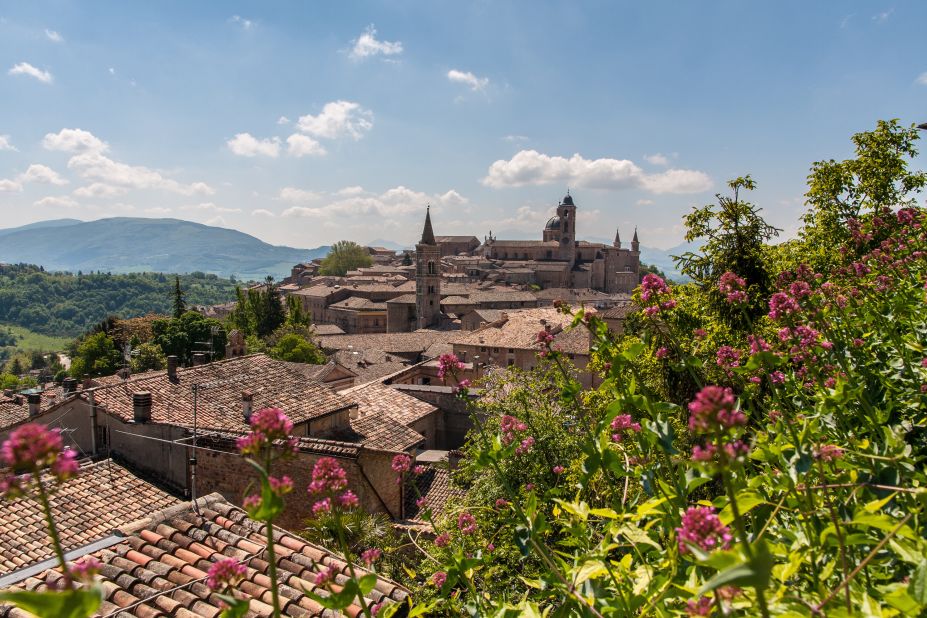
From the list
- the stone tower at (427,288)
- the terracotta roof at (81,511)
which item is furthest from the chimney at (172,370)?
the stone tower at (427,288)

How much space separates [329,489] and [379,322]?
7842 cm

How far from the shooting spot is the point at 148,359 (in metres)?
51.5

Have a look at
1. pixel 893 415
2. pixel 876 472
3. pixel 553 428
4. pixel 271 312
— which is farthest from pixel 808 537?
pixel 271 312

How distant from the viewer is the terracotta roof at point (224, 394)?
48.9 ft

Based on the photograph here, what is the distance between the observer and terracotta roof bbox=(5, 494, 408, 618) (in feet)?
17.1

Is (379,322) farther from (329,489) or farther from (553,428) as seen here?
(329,489)

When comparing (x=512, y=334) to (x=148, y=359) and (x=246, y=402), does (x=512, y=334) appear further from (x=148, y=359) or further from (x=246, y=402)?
(x=148, y=359)

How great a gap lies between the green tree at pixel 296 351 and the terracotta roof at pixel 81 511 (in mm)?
35476

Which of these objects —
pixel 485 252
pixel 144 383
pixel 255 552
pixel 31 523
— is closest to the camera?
pixel 255 552

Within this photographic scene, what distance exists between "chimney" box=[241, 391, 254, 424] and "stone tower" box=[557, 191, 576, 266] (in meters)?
100

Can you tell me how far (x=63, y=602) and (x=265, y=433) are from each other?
0.71m

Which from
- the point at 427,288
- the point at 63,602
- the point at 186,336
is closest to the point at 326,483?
the point at 63,602

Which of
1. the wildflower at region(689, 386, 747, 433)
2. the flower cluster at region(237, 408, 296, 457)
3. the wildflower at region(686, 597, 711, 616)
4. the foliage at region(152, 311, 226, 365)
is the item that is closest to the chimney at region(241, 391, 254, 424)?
Result: the flower cluster at region(237, 408, 296, 457)

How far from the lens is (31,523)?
10305mm
